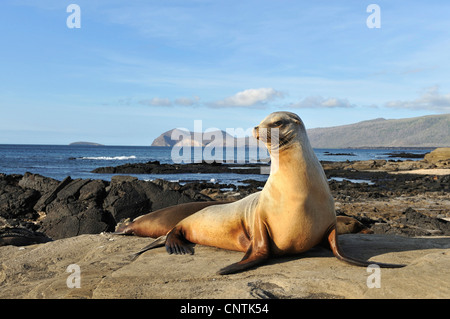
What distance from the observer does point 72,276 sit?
4484 millimetres

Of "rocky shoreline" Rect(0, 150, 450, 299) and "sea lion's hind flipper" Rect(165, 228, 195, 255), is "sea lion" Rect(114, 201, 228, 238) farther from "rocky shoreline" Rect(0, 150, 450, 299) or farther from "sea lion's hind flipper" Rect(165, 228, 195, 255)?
"sea lion's hind flipper" Rect(165, 228, 195, 255)

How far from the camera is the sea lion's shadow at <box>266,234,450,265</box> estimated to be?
4926mm

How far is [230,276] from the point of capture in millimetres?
4234

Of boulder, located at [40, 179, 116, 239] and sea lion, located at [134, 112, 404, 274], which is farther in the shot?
boulder, located at [40, 179, 116, 239]

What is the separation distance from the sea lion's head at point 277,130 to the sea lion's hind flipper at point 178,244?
1819 millimetres

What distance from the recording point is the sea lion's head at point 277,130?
4.67 m

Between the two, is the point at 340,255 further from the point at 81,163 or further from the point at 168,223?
the point at 81,163

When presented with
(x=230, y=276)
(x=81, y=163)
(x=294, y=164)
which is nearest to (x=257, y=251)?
(x=230, y=276)

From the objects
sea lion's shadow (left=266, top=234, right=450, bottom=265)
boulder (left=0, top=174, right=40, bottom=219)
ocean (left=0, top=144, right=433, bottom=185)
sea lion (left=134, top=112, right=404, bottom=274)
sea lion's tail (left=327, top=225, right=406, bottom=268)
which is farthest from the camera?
ocean (left=0, top=144, right=433, bottom=185)

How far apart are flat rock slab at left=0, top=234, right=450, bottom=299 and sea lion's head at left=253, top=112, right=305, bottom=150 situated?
1315 mm

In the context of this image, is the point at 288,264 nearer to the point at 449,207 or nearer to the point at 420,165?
the point at 449,207

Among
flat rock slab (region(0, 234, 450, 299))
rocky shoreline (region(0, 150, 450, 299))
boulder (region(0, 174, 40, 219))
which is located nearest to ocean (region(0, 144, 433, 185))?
boulder (region(0, 174, 40, 219))
